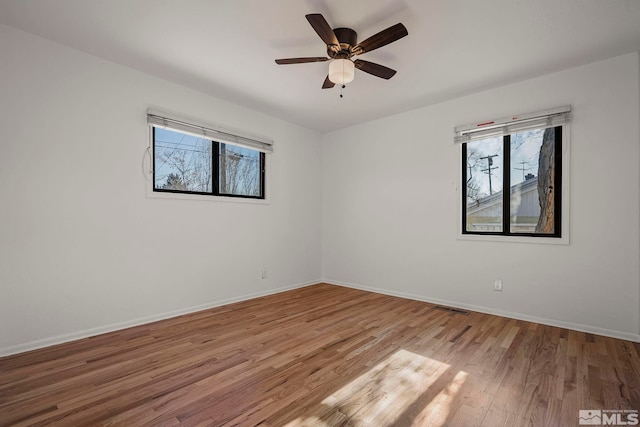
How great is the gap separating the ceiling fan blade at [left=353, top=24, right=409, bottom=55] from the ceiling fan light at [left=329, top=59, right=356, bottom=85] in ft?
0.37

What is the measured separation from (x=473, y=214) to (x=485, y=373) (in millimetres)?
2074

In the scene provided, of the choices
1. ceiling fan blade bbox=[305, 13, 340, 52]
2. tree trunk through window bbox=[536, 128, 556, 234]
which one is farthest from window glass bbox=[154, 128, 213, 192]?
tree trunk through window bbox=[536, 128, 556, 234]

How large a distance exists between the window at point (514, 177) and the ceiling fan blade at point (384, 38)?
6.33 feet

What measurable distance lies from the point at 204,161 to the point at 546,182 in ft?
→ 12.8

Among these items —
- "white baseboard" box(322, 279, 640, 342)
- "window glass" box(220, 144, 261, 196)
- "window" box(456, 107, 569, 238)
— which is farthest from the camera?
"window glass" box(220, 144, 261, 196)

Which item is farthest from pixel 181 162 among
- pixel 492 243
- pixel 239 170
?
pixel 492 243

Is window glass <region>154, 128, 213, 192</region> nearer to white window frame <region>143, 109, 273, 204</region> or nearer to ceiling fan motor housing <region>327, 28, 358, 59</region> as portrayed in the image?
white window frame <region>143, 109, 273, 204</region>

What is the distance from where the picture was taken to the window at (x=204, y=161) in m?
3.24

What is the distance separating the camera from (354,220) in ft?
15.6

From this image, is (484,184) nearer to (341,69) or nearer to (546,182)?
(546,182)

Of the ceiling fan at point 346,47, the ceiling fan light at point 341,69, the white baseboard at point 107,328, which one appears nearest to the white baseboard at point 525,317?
the white baseboard at point 107,328

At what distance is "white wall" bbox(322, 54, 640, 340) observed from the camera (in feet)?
8.85

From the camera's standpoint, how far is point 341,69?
2396 mm

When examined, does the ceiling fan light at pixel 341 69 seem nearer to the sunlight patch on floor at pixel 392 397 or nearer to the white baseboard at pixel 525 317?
the sunlight patch on floor at pixel 392 397
